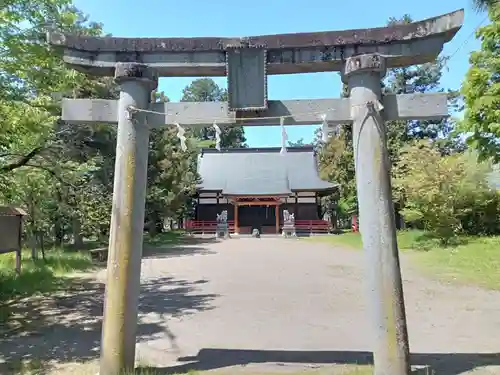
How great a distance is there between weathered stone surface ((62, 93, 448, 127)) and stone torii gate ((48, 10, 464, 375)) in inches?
0.4

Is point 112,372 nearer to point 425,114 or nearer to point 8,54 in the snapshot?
point 425,114

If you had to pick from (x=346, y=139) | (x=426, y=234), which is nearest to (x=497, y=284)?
(x=426, y=234)

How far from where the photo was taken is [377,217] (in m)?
4.02

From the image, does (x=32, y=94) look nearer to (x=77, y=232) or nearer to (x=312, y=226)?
(x=77, y=232)

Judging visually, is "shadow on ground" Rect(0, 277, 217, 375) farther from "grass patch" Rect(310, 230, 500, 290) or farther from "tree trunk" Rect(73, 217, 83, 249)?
"tree trunk" Rect(73, 217, 83, 249)

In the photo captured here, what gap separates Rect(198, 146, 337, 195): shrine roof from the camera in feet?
104

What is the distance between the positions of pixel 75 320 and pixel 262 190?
2495 cm

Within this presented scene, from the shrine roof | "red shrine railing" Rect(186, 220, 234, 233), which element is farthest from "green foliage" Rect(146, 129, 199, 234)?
the shrine roof

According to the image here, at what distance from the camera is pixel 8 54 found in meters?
6.16

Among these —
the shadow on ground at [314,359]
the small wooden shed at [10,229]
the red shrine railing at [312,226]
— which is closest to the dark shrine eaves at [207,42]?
the shadow on ground at [314,359]

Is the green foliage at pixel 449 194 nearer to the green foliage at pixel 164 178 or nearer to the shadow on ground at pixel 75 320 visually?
the shadow on ground at pixel 75 320

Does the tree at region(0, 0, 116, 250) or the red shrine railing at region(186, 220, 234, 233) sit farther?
the red shrine railing at region(186, 220, 234, 233)

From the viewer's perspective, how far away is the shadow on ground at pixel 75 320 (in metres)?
5.26

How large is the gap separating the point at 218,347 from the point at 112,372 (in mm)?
1775
